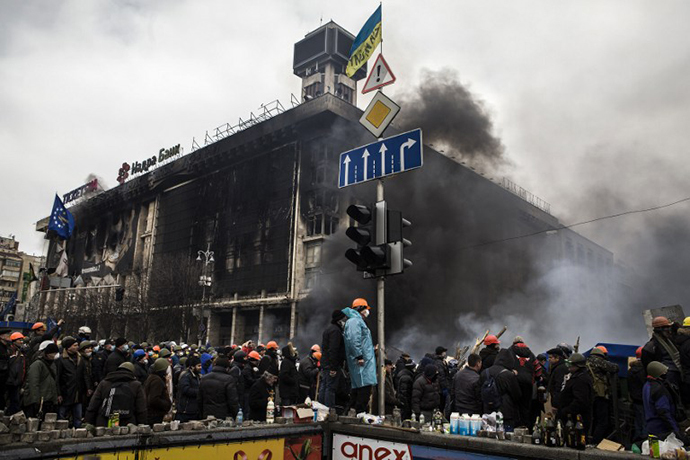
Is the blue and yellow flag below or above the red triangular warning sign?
above

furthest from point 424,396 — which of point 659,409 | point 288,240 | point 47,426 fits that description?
point 288,240

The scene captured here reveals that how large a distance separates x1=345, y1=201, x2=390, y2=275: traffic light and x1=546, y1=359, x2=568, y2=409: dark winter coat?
120 inches

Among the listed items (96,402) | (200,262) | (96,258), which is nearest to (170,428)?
(96,402)

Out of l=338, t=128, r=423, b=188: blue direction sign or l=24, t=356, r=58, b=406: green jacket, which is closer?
l=338, t=128, r=423, b=188: blue direction sign

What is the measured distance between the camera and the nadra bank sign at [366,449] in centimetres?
459

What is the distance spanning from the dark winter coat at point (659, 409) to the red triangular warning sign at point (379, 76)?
5079mm

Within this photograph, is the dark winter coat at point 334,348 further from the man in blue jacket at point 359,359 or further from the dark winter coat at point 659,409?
the dark winter coat at point 659,409

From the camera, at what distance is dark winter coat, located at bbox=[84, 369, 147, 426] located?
565cm

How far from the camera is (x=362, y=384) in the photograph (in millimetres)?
6242

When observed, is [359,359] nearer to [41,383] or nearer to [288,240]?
[41,383]

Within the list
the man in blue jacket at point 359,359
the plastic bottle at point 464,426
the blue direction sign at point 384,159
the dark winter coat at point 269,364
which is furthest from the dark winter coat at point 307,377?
the plastic bottle at point 464,426

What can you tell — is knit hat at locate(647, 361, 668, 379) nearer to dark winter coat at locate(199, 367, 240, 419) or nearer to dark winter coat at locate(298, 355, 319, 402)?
dark winter coat at locate(199, 367, 240, 419)

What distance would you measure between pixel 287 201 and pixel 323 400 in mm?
40074

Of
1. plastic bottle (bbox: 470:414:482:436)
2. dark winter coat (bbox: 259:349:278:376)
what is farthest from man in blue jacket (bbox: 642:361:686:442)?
dark winter coat (bbox: 259:349:278:376)
